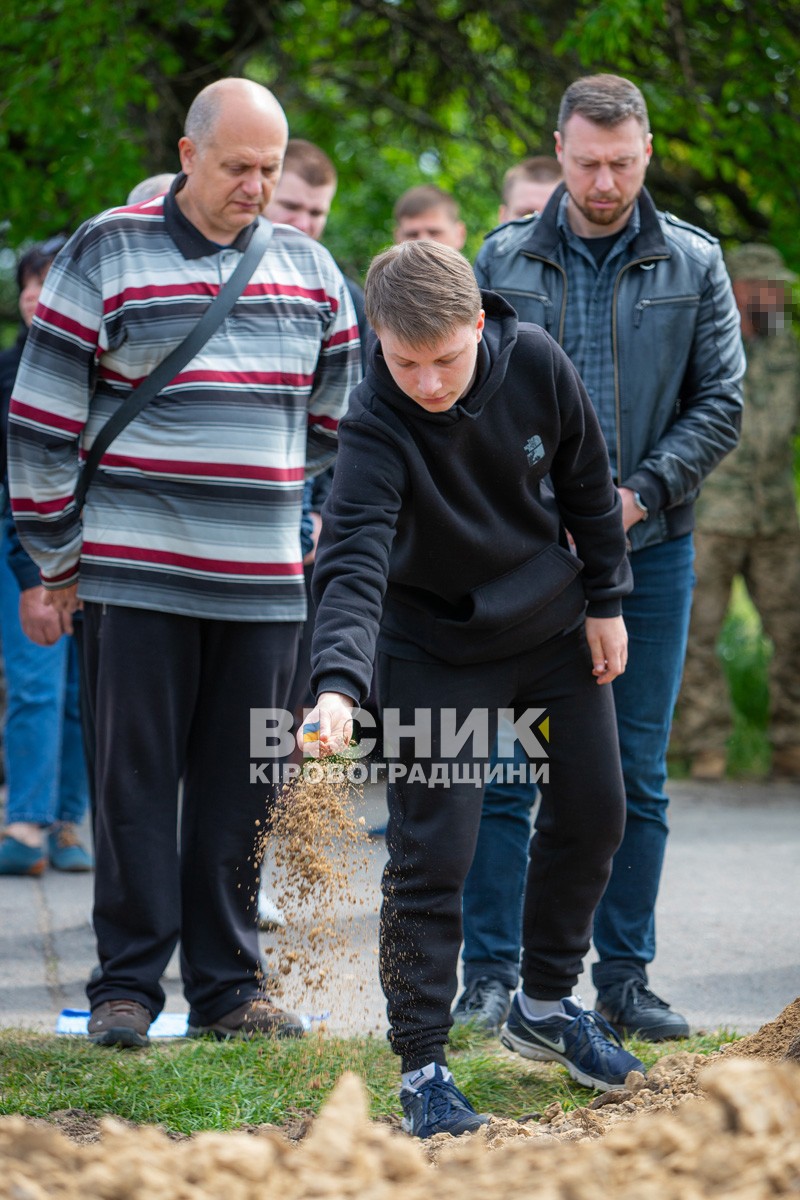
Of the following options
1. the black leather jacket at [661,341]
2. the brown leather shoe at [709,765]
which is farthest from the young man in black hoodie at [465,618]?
the brown leather shoe at [709,765]

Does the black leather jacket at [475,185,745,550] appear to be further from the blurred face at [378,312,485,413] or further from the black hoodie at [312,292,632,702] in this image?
the blurred face at [378,312,485,413]

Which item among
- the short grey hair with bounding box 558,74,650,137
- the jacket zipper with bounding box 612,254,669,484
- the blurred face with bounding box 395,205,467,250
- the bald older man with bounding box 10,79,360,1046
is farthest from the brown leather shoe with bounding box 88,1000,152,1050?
the blurred face with bounding box 395,205,467,250

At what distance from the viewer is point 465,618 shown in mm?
3473

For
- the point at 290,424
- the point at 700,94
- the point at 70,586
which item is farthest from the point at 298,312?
the point at 700,94

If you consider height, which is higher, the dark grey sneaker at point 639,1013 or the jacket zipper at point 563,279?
the jacket zipper at point 563,279

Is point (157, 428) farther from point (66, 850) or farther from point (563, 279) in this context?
point (66, 850)

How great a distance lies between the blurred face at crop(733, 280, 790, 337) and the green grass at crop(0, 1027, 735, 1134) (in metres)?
4.57

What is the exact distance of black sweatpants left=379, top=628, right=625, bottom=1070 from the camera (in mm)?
3387

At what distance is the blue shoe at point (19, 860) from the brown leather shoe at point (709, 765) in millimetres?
3733

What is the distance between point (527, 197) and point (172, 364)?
2.54 meters

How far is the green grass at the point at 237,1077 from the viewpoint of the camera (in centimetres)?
346

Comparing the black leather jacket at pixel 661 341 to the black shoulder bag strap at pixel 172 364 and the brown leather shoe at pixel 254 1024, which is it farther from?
the brown leather shoe at pixel 254 1024

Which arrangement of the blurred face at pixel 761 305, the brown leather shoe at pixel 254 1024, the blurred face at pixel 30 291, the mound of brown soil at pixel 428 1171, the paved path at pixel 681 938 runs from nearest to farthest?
the mound of brown soil at pixel 428 1171 → the brown leather shoe at pixel 254 1024 → the paved path at pixel 681 938 → the blurred face at pixel 30 291 → the blurred face at pixel 761 305

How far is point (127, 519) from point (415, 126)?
24.4 feet
